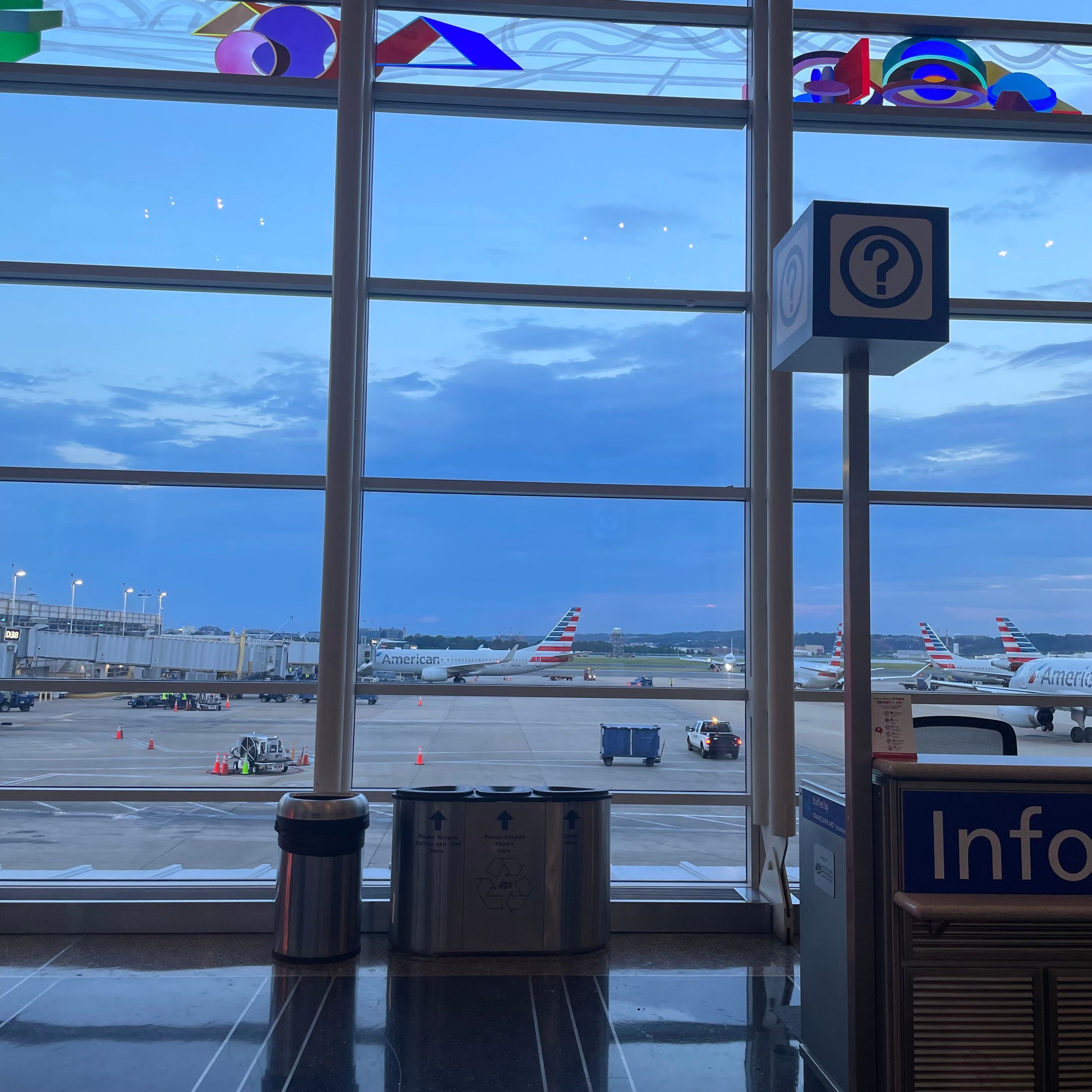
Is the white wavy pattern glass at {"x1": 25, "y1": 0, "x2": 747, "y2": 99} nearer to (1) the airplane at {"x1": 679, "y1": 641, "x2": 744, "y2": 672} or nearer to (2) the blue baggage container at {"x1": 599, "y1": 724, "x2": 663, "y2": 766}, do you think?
(1) the airplane at {"x1": 679, "y1": 641, "x2": 744, "y2": 672}

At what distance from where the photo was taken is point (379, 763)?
4.94 m

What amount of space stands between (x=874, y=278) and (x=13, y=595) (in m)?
4.50

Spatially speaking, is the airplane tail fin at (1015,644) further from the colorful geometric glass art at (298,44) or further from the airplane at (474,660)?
the colorful geometric glass art at (298,44)

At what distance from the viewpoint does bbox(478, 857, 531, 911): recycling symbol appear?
4219 millimetres

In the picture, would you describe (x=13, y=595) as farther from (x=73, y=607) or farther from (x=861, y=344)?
(x=861, y=344)

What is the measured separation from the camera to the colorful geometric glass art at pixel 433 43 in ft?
17.4

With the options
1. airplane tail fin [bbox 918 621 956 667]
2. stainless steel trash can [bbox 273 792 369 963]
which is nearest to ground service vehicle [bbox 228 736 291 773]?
stainless steel trash can [bbox 273 792 369 963]

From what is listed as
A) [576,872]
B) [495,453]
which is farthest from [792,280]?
[576,872]

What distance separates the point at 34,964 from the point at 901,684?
14.5 feet

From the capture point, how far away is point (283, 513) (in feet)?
16.8

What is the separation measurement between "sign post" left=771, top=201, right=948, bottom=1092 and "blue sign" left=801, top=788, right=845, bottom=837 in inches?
4.0

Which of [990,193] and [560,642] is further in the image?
[990,193]

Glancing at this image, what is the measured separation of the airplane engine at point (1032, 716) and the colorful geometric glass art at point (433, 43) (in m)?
4.57

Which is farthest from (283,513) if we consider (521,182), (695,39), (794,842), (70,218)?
(695,39)
